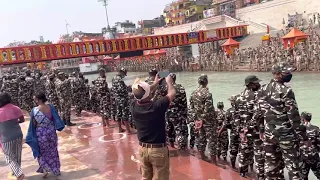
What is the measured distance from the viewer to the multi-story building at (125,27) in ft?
246

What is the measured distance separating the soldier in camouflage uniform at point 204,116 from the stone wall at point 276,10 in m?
28.0

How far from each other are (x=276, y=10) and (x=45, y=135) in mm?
32564

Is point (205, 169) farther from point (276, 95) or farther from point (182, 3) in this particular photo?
point (182, 3)

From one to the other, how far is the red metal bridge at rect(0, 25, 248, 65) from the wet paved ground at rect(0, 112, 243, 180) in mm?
15579

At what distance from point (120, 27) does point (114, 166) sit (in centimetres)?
7411

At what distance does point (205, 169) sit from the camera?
15.4ft

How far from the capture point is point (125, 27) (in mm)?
75938

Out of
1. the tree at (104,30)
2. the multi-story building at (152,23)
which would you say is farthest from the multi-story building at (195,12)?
the tree at (104,30)

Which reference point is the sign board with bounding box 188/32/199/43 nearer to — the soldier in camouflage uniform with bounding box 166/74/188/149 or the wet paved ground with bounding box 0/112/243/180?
the wet paved ground with bounding box 0/112/243/180

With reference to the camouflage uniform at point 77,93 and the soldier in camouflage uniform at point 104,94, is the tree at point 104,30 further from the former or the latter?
the soldier in camouflage uniform at point 104,94

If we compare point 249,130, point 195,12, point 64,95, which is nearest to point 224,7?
point 195,12

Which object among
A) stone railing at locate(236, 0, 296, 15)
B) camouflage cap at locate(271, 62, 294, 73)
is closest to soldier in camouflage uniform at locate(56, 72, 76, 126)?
camouflage cap at locate(271, 62, 294, 73)

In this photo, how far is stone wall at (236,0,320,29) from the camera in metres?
29.9

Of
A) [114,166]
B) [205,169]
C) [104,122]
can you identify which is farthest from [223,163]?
[104,122]
